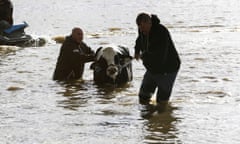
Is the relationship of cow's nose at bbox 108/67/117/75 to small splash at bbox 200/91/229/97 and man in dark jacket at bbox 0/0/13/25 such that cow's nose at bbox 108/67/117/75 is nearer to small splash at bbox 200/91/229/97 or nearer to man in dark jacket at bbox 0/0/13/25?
small splash at bbox 200/91/229/97

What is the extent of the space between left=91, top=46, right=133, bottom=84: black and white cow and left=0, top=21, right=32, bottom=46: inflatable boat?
20.3ft

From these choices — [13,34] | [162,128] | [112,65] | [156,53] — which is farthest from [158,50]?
[13,34]

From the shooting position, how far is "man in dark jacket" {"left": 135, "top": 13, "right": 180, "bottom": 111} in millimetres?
9961

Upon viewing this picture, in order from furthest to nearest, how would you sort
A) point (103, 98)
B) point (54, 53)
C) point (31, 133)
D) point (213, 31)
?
point (213, 31) < point (54, 53) < point (103, 98) < point (31, 133)

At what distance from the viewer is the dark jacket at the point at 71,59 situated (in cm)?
Answer: 1339

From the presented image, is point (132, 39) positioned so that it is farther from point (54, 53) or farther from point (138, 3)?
point (138, 3)

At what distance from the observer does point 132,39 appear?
21.5 metres

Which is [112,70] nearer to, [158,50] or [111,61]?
[111,61]

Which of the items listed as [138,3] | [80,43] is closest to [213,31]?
[80,43]

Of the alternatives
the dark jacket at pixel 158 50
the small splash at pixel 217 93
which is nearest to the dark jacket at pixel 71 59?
the small splash at pixel 217 93

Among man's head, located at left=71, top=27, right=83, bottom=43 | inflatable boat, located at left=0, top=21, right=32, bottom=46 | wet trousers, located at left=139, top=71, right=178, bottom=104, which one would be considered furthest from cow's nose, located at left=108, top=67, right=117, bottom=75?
inflatable boat, located at left=0, top=21, right=32, bottom=46

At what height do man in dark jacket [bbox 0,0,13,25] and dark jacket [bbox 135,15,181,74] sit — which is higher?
dark jacket [bbox 135,15,181,74]

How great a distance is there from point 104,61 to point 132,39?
340 inches

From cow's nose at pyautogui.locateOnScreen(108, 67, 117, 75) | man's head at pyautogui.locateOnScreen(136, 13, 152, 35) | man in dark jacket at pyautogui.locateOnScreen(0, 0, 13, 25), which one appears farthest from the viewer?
man in dark jacket at pyautogui.locateOnScreen(0, 0, 13, 25)
